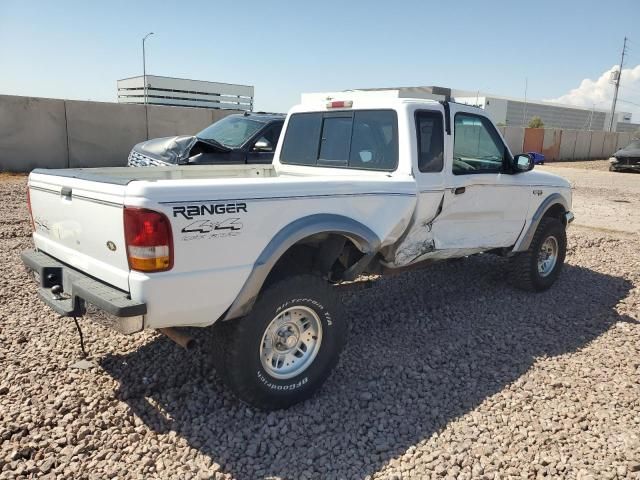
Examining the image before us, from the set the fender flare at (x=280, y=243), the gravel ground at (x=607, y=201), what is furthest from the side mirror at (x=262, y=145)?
the gravel ground at (x=607, y=201)

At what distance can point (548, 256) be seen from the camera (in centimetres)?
605

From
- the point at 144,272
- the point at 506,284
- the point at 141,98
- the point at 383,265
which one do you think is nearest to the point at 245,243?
the point at 144,272

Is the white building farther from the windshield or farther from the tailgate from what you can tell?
the tailgate

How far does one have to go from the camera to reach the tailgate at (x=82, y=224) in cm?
277

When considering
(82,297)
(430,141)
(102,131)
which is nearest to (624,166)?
(102,131)

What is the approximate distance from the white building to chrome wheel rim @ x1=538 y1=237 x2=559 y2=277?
5594 cm

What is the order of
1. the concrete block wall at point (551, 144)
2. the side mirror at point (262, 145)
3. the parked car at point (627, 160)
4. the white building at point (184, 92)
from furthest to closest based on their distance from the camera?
A: 1. the white building at point (184, 92)
2. the concrete block wall at point (551, 144)
3. the parked car at point (627, 160)
4. the side mirror at point (262, 145)

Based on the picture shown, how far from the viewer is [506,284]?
610 cm

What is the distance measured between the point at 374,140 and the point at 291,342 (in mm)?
1845

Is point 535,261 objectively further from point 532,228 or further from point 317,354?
point 317,354

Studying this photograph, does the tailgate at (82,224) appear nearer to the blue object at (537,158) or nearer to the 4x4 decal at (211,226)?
the 4x4 decal at (211,226)

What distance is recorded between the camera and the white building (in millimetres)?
60062

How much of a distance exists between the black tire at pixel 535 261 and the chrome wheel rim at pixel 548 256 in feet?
0.15

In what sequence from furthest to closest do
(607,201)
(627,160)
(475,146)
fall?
(627,160), (607,201), (475,146)
